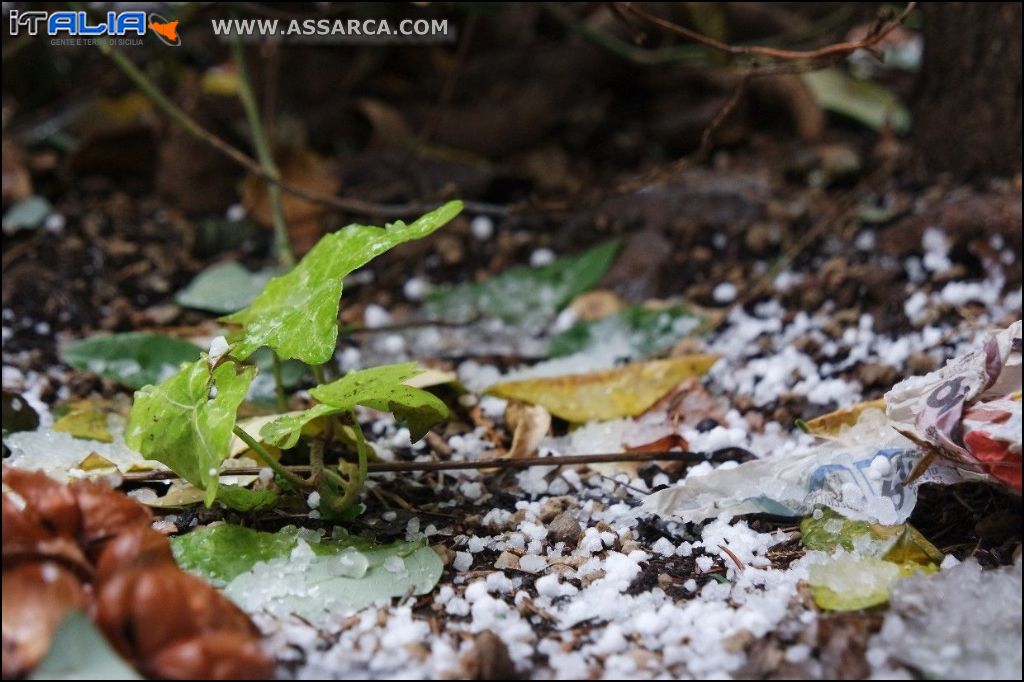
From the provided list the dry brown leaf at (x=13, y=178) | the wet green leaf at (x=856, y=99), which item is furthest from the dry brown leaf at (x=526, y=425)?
the wet green leaf at (x=856, y=99)

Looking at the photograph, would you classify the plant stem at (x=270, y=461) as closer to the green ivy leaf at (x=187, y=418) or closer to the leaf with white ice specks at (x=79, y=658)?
the green ivy leaf at (x=187, y=418)

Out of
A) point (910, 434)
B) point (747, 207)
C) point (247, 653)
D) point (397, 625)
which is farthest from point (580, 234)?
point (247, 653)

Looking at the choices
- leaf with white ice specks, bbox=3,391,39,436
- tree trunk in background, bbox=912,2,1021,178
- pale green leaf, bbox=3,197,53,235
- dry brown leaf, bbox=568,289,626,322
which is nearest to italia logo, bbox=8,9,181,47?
pale green leaf, bbox=3,197,53,235

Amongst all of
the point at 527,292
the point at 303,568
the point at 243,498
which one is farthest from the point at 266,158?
the point at 303,568

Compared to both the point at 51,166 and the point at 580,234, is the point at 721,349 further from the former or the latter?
the point at 51,166

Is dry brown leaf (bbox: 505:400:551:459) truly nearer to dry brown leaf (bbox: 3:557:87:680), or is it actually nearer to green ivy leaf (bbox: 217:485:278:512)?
green ivy leaf (bbox: 217:485:278:512)
